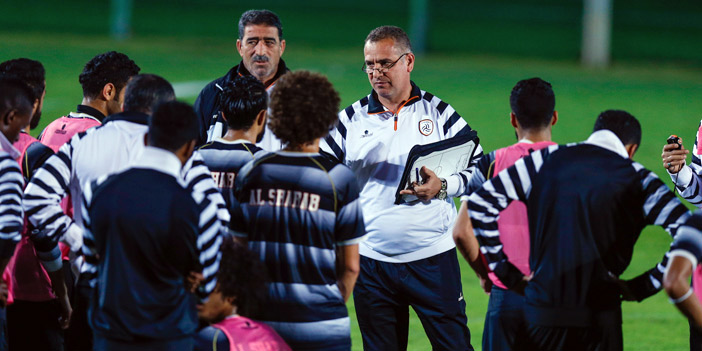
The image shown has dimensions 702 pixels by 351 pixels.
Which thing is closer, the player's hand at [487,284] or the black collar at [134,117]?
the black collar at [134,117]

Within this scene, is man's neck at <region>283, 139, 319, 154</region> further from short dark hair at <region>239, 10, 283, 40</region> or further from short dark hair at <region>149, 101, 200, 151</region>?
short dark hair at <region>239, 10, 283, 40</region>

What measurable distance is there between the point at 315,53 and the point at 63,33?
6207 millimetres

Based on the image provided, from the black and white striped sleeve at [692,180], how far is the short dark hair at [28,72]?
356 centimetres

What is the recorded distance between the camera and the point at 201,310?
4035 mm

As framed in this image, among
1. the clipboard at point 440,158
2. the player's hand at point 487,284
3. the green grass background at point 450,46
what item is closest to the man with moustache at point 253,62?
the clipboard at point 440,158

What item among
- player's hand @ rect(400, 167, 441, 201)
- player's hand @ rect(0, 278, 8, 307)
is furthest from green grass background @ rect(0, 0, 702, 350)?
player's hand @ rect(0, 278, 8, 307)

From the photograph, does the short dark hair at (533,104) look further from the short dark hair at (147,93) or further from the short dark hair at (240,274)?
the short dark hair at (147,93)

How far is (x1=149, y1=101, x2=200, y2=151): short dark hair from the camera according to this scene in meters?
3.84

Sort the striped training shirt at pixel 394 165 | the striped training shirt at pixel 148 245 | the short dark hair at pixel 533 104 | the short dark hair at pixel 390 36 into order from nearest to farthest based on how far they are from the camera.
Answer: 1. the striped training shirt at pixel 148 245
2. the short dark hair at pixel 533 104
3. the striped training shirt at pixel 394 165
4. the short dark hair at pixel 390 36

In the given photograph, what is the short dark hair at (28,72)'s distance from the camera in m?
5.12

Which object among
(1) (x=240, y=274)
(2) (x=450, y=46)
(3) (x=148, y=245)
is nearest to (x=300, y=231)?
(1) (x=240, y=274)

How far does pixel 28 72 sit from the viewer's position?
17.2ft

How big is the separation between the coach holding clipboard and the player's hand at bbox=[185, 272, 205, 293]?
1.79m

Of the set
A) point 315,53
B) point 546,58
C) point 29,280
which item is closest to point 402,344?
point 29,280
